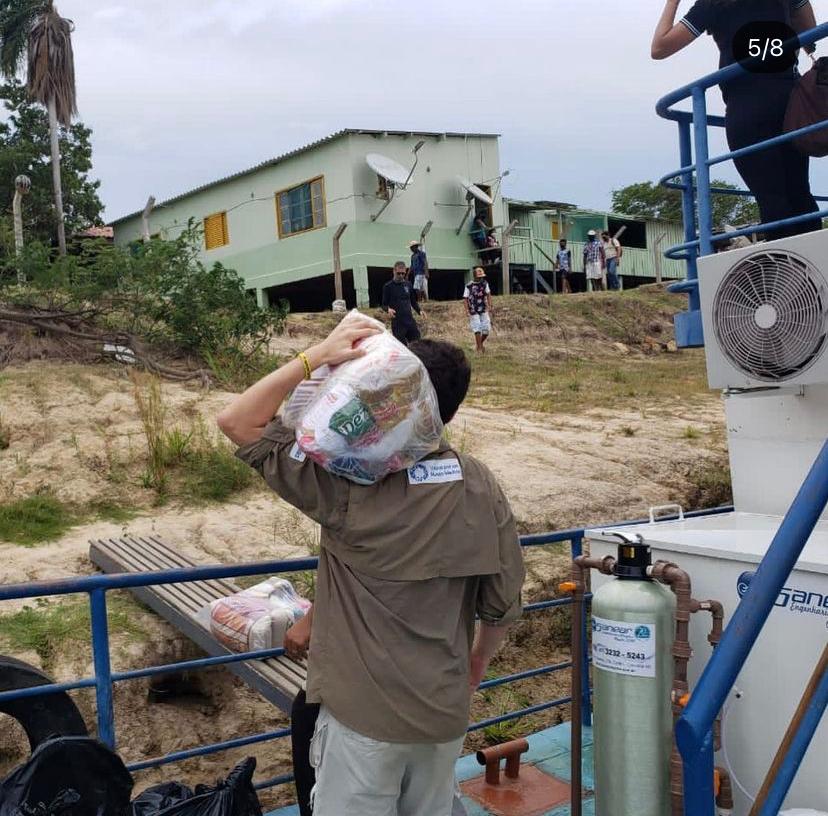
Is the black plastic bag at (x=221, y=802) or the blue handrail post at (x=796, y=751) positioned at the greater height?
the blue handrail post at (x=796, y=751)

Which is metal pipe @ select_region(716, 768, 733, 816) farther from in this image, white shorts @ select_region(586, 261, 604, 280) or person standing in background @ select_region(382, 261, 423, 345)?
white shorts @ select_region(586, 261, 604, 280)

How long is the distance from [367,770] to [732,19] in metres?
3.78

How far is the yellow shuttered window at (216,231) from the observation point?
23969 mm

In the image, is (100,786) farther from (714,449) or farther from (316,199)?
(316,199)

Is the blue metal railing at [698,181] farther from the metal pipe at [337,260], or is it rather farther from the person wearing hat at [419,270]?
the metal pipe at [337,260]

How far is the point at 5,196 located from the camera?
27375 mm

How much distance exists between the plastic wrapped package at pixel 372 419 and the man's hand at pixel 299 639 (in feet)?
1.97

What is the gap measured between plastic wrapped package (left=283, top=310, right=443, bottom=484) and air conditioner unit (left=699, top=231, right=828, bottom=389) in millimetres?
1960

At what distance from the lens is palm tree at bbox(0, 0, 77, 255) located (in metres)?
26.2

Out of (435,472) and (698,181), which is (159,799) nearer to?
(435,472)

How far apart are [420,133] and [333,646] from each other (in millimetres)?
20709

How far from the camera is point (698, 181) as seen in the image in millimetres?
4141

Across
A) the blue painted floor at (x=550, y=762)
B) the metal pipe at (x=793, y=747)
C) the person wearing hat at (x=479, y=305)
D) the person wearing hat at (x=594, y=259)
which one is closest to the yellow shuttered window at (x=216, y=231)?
the person wearing hat at (x=594, y=259)

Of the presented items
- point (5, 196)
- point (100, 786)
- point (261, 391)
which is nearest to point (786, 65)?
point (261, 391)
